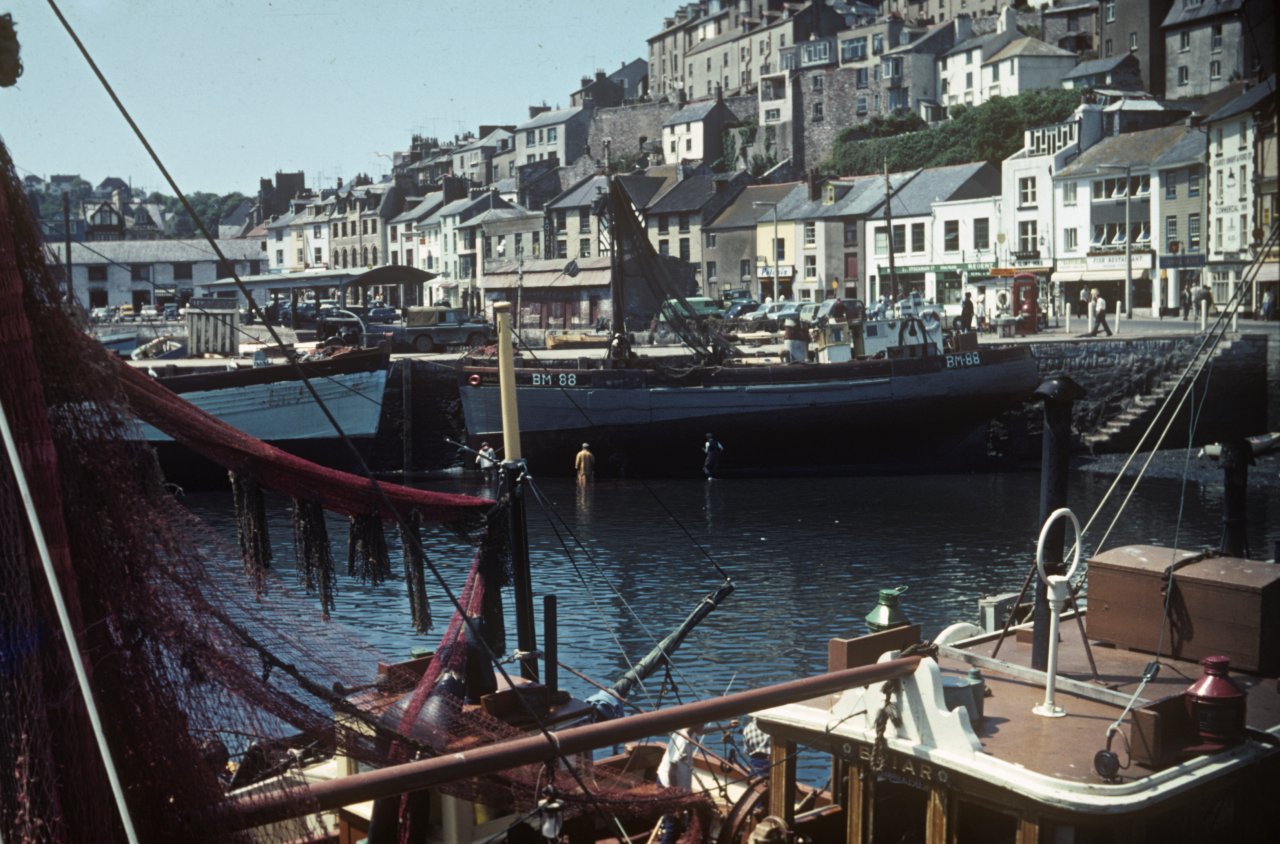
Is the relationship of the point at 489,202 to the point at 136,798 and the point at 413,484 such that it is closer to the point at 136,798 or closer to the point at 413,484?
the point at 413,484

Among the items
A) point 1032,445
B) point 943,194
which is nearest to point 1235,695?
point 1032,445

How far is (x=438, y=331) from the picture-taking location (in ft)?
181

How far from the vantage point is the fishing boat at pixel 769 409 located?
41.2 meters

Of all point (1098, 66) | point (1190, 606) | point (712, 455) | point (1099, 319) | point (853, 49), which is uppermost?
point (853, 49)

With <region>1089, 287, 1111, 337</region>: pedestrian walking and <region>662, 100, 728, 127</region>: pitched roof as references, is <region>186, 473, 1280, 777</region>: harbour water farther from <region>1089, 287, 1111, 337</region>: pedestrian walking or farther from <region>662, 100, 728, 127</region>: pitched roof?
<region>662, 100, 728, 127</region>: pitched roof

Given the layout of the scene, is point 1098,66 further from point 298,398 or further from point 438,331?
point 298,398

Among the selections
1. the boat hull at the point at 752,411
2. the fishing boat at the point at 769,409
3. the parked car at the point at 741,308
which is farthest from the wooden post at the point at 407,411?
the parked car at the point at 741,308

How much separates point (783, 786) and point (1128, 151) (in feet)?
206

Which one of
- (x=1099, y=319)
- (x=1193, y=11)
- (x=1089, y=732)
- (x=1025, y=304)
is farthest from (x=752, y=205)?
(x=1089, y=732)

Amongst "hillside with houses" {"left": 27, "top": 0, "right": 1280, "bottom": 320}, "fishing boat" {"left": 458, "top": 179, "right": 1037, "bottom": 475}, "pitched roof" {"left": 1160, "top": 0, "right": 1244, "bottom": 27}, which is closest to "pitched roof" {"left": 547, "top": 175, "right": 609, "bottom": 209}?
"hillside with houses" {"left": 27, "top": 0, "right": 1280, "bottom": 320}

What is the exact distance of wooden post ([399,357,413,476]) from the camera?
43562 millimetres

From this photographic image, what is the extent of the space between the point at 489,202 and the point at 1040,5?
161 feet

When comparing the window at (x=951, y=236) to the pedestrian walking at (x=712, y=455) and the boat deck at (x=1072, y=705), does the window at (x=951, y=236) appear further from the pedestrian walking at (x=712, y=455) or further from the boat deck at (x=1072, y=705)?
the boat deck at (x=1072, y=705)

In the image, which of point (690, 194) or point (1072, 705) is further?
point (690, 194)
